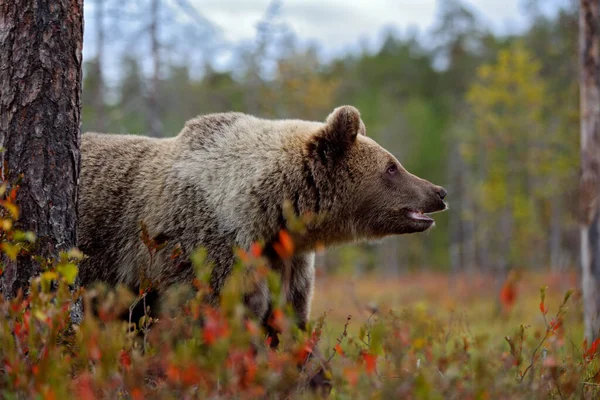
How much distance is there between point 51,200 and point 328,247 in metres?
2.23

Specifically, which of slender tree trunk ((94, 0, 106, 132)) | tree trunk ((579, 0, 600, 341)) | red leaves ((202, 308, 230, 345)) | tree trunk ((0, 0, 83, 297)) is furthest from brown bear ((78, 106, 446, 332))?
slender tree trunk ((94, 0, 106, 132))

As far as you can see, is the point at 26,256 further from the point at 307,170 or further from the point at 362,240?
the point at 362,240

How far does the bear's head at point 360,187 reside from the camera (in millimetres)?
4832

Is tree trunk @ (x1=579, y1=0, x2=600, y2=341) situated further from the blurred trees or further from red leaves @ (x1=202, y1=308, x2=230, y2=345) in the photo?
red leaves @ (x1=202, y1=308, x2=230, y2=345)

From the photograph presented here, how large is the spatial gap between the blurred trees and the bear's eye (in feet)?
16.6

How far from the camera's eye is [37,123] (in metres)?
3.77

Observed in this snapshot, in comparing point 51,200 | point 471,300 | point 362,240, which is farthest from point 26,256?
point 471,300

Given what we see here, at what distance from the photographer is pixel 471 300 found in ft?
63.3

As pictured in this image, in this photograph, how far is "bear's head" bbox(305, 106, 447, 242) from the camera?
15.9 ft

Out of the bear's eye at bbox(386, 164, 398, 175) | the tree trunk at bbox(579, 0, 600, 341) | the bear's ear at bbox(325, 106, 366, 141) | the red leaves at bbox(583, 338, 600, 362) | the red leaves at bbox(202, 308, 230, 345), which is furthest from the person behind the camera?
the tree trunk at bbox(579, 0, 600, 341)

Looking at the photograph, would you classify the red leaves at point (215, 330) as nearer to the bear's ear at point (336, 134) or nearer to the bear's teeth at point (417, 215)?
the bear's ear at point (336, 134)

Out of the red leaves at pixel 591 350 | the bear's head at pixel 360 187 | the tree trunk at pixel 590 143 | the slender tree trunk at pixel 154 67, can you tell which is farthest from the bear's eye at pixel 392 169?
the slender tree trunk at pixel 154 67

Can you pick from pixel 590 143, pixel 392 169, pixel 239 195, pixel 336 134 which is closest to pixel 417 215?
pixel 392 169

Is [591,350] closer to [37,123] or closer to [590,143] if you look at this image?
[37,123]
